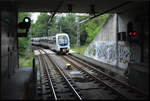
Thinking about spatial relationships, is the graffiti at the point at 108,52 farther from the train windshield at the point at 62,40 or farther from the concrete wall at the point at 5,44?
the concrete wall at the point at 5,44

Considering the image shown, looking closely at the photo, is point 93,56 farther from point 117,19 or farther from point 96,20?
point 96,20

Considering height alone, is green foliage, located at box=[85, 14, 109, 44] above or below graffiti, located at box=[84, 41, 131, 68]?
above

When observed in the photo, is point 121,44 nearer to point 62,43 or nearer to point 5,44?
point 5,44

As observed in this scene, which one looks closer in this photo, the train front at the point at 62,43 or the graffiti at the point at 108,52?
the graffiti at the point at 108,52

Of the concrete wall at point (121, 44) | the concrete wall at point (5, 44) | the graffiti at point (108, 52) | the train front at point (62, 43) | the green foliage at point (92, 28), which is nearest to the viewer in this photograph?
the concrete wall at point (5, 44)

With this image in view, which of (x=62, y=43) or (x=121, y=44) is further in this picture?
(x=62, y=43)

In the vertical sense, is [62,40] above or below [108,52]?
above

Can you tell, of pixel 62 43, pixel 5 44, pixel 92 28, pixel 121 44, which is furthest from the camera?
pixel 92 28

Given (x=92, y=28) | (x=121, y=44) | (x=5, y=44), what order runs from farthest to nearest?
(x=92, y=28) < (x=121, y=44) < (x=5, y=44)

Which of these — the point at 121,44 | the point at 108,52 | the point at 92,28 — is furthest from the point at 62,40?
the point at 92,28

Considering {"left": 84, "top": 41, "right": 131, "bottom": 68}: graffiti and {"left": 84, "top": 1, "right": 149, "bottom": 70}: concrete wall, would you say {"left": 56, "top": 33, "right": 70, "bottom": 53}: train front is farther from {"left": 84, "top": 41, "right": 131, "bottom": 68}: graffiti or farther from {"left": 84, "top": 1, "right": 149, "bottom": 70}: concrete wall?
{"left": 84, "top": 1, "right": 149, "bottom": 70}: concrete wall

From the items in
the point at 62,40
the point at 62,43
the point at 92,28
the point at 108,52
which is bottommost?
the point at 108,52

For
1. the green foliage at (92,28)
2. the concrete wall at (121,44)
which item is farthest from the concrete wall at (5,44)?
the green foliage at (92,28)

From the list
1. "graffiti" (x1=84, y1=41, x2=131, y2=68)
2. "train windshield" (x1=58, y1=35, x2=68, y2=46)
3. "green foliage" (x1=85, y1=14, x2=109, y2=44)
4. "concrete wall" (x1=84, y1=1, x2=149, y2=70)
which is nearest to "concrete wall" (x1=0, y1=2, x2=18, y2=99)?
"concrete wall" (x1=84, y1=1, x2=149, y2=70)
